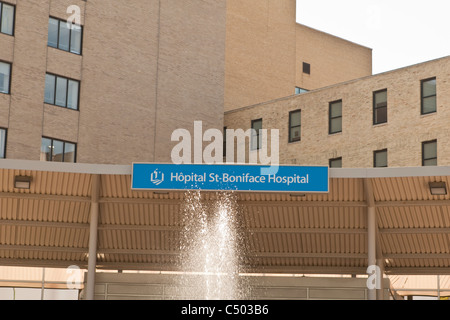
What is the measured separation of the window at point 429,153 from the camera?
44125mm

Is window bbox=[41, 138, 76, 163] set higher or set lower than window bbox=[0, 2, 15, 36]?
lower

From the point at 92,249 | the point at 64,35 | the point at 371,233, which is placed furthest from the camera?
the point at 64,35

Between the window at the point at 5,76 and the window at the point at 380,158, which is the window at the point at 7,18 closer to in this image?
the window at the point at 5,76

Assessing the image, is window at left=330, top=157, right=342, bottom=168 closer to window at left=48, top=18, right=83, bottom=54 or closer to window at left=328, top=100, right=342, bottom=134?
window at left=328, top=100, right=342, bottom=134

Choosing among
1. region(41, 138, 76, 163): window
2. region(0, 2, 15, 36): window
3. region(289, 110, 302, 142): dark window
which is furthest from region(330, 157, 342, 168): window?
region(0, 2, 15, 36): window

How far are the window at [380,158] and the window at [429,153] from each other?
2.20 m

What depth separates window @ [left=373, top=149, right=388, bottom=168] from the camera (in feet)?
151

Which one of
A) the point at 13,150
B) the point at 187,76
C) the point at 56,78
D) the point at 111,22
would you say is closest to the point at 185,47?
the point at 187,76

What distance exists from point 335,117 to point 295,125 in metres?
2.79

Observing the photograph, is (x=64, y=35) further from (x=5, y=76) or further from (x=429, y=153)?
(x=429, y=153)

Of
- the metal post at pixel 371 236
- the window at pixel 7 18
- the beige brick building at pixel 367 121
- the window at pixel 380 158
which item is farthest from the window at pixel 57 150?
the metal post at pixel 371 236

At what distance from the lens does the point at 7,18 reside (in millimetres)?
43469

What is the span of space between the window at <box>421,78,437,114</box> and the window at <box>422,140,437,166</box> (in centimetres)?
162

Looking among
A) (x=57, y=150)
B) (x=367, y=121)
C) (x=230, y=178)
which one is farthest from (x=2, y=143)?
(x=230, y=178)
